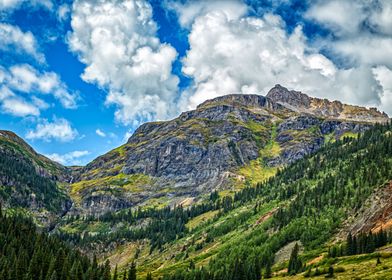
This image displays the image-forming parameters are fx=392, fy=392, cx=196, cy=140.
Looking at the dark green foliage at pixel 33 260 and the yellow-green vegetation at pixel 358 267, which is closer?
the yellow-green vegetation at pixel 358 267

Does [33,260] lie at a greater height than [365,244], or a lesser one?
lesser

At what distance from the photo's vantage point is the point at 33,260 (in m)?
130

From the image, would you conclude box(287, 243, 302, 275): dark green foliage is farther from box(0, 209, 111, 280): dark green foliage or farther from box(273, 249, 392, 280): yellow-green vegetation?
box(0, 209, 111, 280): dark green foliage

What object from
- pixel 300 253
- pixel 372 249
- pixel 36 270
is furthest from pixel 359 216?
pixel 36 270

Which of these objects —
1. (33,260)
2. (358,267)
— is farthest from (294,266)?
(33,260)

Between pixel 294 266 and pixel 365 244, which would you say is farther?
pixel 294 266

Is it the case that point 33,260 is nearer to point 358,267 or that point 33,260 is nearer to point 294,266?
point 294,266

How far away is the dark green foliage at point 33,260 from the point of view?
4884 inches

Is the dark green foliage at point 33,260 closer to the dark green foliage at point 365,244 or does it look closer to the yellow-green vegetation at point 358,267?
the yellow-green vegetation at point 358,267

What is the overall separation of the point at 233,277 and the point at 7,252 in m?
85.1

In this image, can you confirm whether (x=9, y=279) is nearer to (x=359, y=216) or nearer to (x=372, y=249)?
(x=372, y=249)

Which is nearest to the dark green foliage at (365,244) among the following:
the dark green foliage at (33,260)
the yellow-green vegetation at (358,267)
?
the yellow-green vegetation at (358,267)

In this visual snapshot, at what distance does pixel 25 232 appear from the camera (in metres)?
170

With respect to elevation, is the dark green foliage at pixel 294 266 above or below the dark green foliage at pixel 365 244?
below
